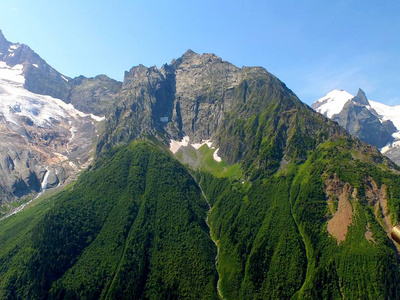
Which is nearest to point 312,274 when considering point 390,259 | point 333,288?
point 333,288

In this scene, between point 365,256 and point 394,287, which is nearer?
point 394,287

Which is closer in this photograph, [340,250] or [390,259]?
[390,259]

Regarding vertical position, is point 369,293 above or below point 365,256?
below

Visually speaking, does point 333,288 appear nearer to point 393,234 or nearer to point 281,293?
point 281,293

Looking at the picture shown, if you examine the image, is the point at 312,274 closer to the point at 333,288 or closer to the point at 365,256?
the point at 333,288

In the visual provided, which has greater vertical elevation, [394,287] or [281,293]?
[394,287]

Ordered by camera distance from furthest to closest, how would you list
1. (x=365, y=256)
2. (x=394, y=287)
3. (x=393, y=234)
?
(x=365, y=256) < (x=394, y=287) < (x=393, y=234)

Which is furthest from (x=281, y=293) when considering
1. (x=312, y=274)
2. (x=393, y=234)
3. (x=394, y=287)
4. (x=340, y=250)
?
(x=393, y=234)

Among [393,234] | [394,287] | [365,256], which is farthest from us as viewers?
[365,256]

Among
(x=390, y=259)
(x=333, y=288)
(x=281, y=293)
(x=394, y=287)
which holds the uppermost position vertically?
(x=390, y=259)
